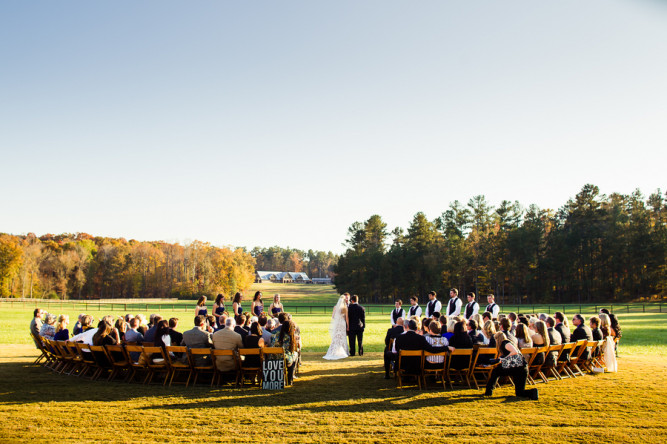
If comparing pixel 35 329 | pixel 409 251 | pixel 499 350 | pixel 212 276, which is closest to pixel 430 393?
pixel 499 350

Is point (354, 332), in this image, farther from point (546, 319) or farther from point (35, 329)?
point (35, 329)

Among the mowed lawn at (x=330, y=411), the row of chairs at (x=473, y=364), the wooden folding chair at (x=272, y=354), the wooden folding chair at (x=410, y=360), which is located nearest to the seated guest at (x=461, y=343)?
the row of chairs at (x=473, y=364)

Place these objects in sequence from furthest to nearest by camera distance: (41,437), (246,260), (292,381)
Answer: (246,260), (292,381), (41,437)

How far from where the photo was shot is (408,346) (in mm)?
9547

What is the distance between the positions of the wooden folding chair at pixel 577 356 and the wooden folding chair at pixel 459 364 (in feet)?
8.91

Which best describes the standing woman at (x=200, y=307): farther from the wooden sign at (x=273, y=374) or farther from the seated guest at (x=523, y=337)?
the seated guest at (x=523, y=337)

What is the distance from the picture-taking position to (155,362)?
10.1 meters

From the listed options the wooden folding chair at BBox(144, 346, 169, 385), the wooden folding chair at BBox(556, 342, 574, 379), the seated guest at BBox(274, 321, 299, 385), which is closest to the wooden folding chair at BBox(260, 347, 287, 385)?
the seated guest at BBox(274, 321, 299, 385)

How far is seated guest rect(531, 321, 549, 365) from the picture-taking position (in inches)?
391

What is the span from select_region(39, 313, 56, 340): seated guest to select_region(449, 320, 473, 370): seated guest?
32.5 feet

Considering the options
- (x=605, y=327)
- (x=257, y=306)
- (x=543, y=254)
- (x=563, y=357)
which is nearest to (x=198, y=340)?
(x=257, y=306)

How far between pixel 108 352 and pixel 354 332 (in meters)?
6.86

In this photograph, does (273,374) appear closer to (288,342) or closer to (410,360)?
(288,342)

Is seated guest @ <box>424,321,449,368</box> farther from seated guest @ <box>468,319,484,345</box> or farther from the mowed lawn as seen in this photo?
seated guest @ <box>468,319,484,345</box>
